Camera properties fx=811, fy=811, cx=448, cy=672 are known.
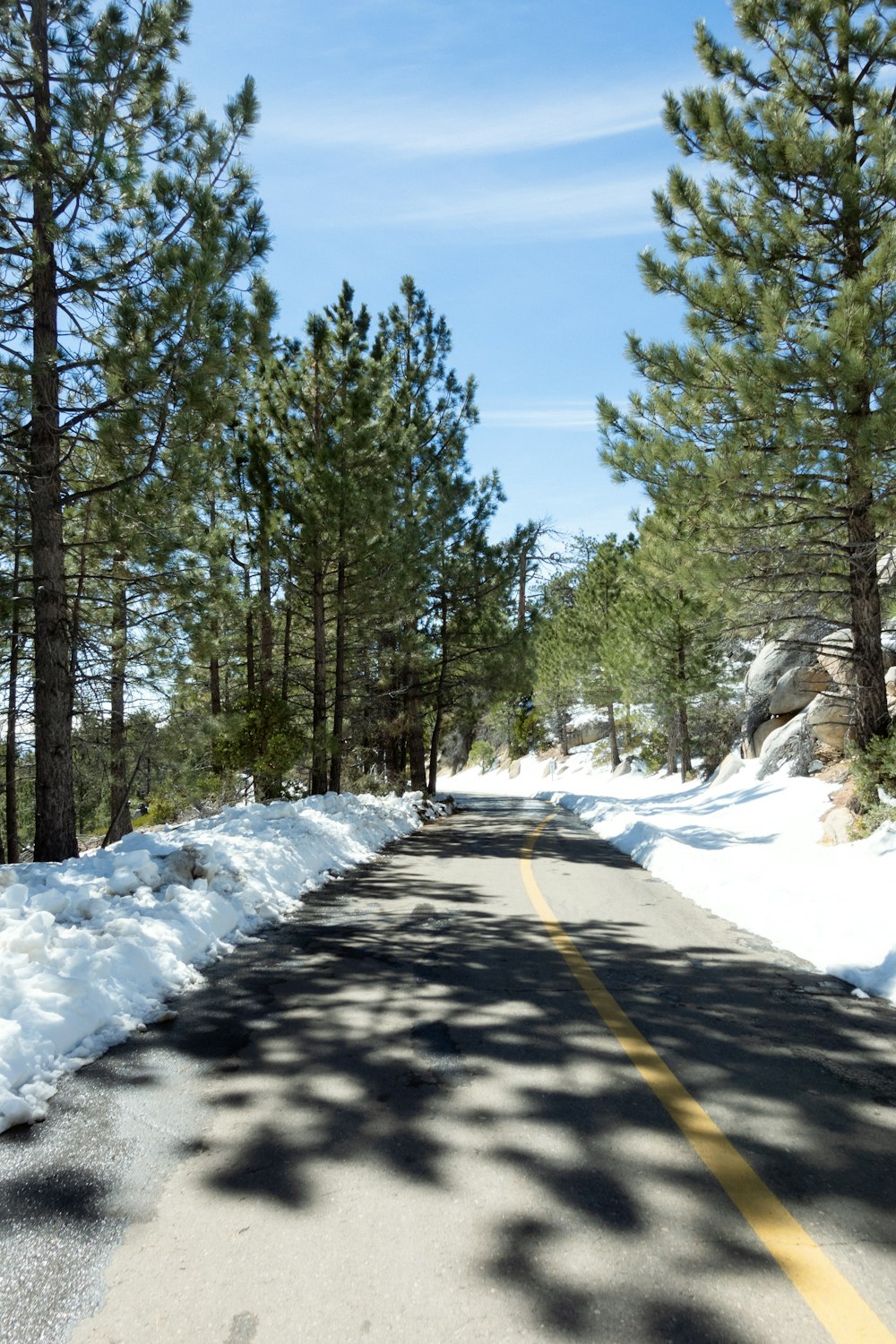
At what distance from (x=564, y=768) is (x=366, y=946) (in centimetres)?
4018

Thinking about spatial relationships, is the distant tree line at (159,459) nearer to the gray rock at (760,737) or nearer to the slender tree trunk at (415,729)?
the slender tree trunk at (415,729)

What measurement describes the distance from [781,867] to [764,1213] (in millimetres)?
7152

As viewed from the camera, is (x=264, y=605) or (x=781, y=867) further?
(x=264, y=605)

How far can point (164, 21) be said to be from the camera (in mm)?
8742

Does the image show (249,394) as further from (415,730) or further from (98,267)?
(415,730)

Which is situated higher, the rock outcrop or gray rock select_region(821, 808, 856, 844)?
the rock outcrop

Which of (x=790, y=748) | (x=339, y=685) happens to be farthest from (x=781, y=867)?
(x=790, y=748)

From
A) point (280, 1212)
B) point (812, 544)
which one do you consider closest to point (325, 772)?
point (812, 544)

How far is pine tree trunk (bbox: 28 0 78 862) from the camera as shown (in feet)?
27.6

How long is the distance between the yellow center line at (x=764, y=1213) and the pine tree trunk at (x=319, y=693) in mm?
12478

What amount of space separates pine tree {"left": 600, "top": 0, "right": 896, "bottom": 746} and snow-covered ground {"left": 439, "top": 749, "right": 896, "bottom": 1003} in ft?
8.78

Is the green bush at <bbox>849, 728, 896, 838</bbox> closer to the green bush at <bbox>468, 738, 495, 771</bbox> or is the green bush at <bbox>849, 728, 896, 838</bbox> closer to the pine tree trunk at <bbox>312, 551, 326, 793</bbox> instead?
the pine tree trunk at <bbox>312, 551, 326, 793</bbox>

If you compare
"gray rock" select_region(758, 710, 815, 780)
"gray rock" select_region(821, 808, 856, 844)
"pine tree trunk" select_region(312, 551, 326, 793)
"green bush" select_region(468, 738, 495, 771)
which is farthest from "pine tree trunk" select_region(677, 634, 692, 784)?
"green bush" select_region(468, 738, 495, 771)

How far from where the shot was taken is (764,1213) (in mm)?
2547
